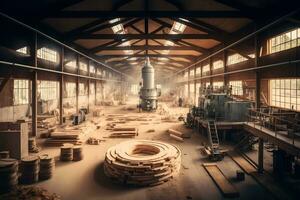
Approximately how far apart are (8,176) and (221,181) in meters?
7.29

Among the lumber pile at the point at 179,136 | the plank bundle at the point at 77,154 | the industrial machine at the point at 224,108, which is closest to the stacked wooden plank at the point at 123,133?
the lumber pile at the point at 179,136

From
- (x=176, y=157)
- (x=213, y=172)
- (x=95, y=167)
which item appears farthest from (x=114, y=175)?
(x=213, y=172)

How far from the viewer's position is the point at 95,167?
9.81 meters

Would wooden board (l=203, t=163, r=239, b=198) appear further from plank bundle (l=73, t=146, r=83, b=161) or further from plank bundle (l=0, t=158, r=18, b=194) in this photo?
plank bundle (l=0, t=158, r=18, b=194)

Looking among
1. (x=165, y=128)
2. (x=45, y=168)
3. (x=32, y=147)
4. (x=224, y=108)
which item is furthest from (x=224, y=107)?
(x=32, y=147)

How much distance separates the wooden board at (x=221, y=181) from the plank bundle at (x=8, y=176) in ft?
22.6

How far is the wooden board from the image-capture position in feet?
24.4

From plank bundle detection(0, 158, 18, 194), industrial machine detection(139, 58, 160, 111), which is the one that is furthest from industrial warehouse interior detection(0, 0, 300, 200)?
industrial machine detection(139, 58, 160, 111)

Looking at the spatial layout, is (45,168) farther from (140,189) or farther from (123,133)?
(123,133)

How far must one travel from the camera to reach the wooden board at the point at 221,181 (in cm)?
743

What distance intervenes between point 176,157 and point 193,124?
9.58m

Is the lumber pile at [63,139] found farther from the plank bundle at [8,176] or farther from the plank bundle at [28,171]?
the plank bundle at [8,176]

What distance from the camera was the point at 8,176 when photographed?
24.1ft

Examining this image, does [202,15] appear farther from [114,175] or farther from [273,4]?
[114,175]
